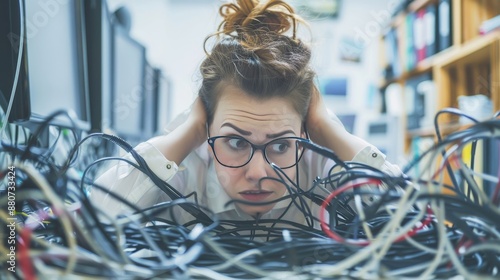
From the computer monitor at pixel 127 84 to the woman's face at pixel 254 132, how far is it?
924mm

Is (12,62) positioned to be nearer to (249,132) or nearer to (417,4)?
(249,132)

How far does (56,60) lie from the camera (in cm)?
93

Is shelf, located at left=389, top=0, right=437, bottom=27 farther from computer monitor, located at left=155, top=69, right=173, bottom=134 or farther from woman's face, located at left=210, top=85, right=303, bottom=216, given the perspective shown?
woman's face, located at left=210, top=85, right=303, bottom=216

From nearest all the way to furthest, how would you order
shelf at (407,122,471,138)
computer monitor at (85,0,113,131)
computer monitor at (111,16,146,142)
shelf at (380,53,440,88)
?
computer monitor at (85,0,113,131) < computer monitor at (111,16,146,142) < shelf at (407,122,471,138) < shelf at (380,53,440,88)

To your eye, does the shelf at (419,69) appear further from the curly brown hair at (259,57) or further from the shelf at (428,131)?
Answer: the curly brown hair at (259,57)

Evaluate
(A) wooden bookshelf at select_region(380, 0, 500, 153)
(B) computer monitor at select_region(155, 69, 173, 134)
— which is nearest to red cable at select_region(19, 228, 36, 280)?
(A) wooden bookshelf at select_region(380, 0, 500, 153)

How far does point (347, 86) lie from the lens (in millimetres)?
3637

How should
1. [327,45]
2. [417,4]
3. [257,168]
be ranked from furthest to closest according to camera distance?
[327,45] < [417,4] < [257,168]

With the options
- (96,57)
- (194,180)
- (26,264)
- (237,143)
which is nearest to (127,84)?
(96,57)

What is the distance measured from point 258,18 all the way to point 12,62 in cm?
46

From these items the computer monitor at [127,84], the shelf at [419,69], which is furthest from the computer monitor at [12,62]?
the shelf at [419,69]

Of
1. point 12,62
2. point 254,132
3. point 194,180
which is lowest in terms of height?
point 194,180

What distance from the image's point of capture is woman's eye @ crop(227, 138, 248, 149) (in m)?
0.65

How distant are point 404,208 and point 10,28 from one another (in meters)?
0.62
